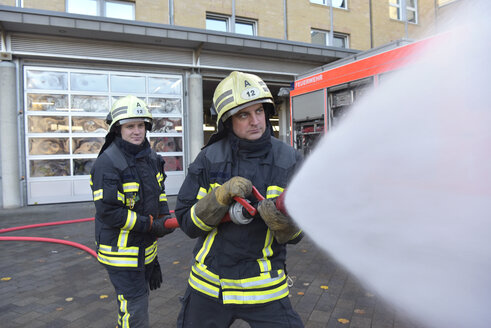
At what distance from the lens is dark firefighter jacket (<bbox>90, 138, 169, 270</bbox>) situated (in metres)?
2.22

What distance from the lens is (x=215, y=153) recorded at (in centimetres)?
171

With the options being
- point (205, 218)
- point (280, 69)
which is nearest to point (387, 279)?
point (205, 218)

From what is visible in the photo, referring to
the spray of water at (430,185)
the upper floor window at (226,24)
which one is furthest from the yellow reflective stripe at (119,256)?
the upper floor window at (226,24)

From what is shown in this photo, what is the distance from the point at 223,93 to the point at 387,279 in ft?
3.71

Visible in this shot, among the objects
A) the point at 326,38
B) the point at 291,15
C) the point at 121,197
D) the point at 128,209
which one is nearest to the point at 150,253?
the point at 128,209

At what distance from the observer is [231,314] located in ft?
5.30

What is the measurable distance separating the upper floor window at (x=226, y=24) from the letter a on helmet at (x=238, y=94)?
10.7 meters

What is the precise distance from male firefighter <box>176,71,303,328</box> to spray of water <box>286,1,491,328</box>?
1.34 feet

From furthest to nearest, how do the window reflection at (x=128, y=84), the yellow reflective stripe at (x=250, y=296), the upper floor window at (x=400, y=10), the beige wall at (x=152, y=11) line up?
the upper floor window at (x=400, y=10), the beige wall at (x=152, y=11), the window reflection at (x=128, y=84), the yellow reflective stripe at (x=250, y=296)

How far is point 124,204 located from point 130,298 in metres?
0.62

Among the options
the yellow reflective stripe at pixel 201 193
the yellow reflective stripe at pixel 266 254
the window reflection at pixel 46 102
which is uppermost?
the window reflection at pixel 46 102

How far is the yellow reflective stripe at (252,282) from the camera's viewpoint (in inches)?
61.2

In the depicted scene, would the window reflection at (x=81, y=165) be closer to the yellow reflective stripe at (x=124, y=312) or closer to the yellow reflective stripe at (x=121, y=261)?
the yellow reflective stripe at (x=121, y=261)

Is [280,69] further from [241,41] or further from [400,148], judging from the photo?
[400,148]
